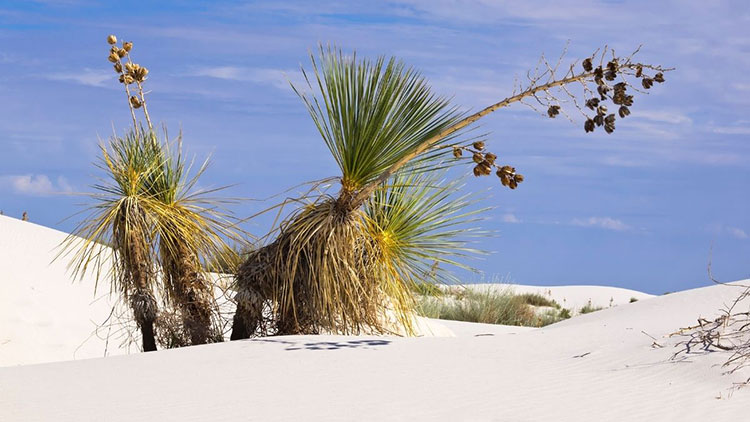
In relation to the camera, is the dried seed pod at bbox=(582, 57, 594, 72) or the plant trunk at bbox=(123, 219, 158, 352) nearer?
the dried seed pod at bbox=(582, 57, 594, 72)

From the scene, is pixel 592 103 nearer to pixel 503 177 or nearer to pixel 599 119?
pixel 599 119

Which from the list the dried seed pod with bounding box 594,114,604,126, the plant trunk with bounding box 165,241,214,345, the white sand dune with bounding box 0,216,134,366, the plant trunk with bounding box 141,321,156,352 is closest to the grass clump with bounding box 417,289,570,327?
the white sand dune with bounding box 0,216,134,366

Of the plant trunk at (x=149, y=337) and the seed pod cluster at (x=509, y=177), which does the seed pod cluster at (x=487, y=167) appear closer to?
the seed pod cluster at (x=509, y=177)

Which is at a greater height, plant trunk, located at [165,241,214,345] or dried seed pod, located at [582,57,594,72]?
dried seed pod, located at [582,57,594,72]

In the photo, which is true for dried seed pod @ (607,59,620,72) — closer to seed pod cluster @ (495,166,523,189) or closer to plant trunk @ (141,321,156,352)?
seed pod cluster @ (495,166,523,189)

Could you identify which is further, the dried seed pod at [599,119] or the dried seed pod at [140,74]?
the dried seed pod at [140,74]

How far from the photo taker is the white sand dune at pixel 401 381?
4.07 meters

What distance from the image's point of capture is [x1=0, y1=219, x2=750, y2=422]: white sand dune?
407 cm

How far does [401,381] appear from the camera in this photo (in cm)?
471

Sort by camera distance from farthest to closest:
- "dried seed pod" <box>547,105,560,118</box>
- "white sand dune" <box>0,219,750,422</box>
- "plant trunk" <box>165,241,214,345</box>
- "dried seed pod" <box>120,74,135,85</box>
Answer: "dried seed pod" <box>120,74,135,85</box>, "plant trunk" <box>165,241,214,345</box>, "dried seed pod" <box>547,105,560,118</box>, "white sand dune" <box>0,219,750,422</box>

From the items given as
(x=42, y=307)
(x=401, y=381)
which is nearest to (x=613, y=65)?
(x=401, y=381)

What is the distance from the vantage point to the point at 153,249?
279 inches

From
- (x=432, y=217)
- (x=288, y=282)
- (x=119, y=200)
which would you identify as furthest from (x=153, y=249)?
(x=432, y=217)

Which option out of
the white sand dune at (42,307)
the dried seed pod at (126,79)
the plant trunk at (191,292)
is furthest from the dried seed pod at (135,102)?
the white sand dune at (42,307)
